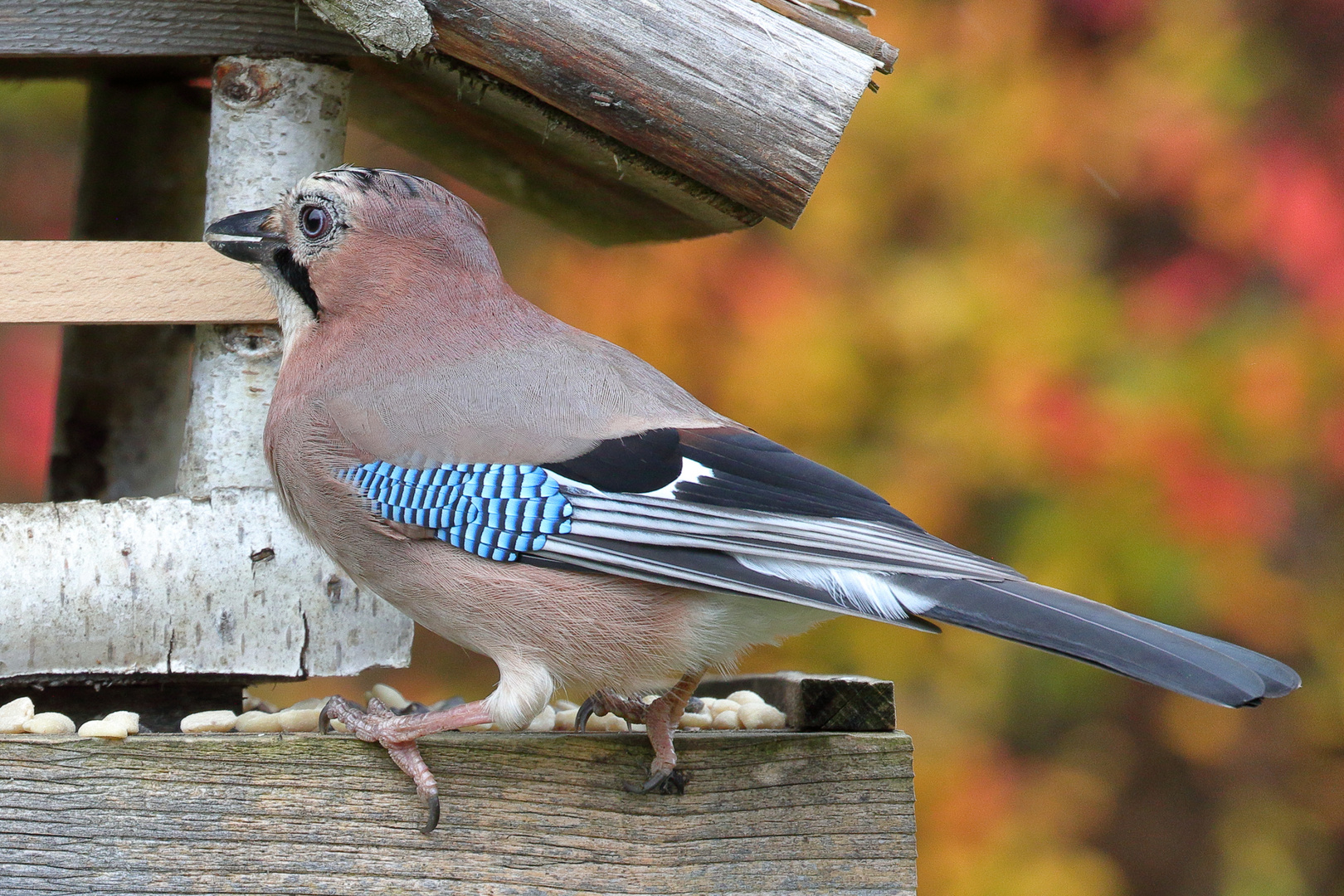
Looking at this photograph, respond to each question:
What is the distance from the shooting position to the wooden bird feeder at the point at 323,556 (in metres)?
1.95

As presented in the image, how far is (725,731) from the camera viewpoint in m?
2.39

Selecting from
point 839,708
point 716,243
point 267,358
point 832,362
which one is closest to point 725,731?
point 839,708

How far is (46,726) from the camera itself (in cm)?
204

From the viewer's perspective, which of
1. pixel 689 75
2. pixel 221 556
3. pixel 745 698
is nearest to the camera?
pixel 689 75

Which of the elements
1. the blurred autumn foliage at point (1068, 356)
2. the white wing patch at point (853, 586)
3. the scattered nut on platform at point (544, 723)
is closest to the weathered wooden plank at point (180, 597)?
the scattered nut on platform at point (544, 723)

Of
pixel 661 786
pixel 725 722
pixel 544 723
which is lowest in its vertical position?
pixel 544 723

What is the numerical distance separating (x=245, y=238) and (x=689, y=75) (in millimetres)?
783

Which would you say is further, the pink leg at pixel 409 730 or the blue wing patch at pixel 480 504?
the blue wing patch at pixel 480 504

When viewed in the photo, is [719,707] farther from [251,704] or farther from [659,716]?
[251,704]

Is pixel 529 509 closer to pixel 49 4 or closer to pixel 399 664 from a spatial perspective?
pixel 399 664

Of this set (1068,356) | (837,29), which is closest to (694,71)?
(837,29)

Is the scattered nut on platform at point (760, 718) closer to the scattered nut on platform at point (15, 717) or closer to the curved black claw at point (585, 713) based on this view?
the curved black claw at point (585, 713)

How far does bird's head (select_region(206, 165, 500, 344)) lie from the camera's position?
8.05ft

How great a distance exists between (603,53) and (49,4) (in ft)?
3.17
